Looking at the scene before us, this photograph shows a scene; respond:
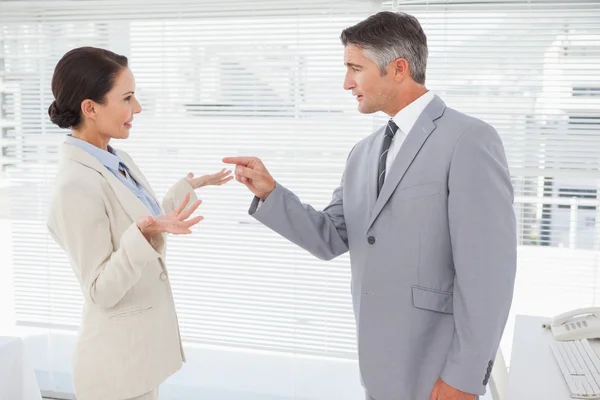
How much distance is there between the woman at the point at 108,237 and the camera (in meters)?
1.69

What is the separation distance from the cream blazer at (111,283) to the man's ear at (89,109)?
11 cm

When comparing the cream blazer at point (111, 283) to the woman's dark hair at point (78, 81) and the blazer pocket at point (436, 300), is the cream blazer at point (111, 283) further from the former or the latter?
the blazer pocket at point (436, 300)

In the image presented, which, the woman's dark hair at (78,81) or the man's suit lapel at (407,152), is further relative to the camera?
the woman's dark hair at (78,81)

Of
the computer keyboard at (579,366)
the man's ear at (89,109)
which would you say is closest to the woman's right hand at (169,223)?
the man's ear at (89,109)

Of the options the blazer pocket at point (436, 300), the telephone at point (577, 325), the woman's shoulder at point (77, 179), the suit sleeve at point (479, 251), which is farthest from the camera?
the telephone at point (577, 325)

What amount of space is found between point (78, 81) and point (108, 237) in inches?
18.5

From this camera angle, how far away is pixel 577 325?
6.88 ft

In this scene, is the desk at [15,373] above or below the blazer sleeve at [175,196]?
below

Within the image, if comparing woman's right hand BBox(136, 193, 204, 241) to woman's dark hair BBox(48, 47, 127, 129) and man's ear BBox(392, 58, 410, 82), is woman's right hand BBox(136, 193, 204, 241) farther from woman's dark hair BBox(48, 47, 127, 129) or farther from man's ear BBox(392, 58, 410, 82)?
man's ear BBox(392, 58, 410, 82)

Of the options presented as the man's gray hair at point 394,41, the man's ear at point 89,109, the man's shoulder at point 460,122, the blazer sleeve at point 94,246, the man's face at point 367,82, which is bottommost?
the blazer sleeve at point 94,246

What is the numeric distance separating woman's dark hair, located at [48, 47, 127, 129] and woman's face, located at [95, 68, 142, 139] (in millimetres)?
21

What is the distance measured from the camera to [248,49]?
3.09 m

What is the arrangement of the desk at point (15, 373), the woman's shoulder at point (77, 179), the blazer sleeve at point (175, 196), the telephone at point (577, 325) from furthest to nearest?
the desk at point (15, 373), the blazer sleeve at point (175, 196), the telephone at point (577, 325), the woman's shoulder at point (77, 179)

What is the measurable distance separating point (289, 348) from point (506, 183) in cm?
192
